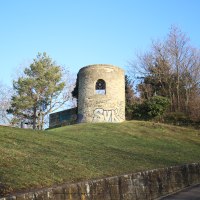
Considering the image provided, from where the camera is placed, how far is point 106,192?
7492mm

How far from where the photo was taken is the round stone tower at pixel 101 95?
93.9ft

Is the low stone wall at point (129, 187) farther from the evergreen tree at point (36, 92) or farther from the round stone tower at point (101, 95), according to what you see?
the evergreen tree at point (36, 92)

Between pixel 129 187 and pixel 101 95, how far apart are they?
20582 millimetres

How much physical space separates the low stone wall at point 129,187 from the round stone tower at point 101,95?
15.9 meters

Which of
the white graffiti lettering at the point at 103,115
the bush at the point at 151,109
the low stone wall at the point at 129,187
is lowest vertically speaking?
the low stone wall at the point at 129,187

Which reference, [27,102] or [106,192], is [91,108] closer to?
[27,102]

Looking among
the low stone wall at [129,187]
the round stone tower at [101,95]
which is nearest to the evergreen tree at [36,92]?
the round stone tower at [101,95]

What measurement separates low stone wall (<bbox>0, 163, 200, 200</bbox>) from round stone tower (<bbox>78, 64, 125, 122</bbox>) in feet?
52.2

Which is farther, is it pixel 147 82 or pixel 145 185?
pixel 147 82

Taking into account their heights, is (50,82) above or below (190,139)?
above

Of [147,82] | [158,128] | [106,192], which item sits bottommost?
[106,192]

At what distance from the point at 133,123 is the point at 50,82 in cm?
1637

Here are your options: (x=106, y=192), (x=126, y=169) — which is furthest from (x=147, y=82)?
(x=106, y=192)

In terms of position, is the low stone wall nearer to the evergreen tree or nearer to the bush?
the bush
